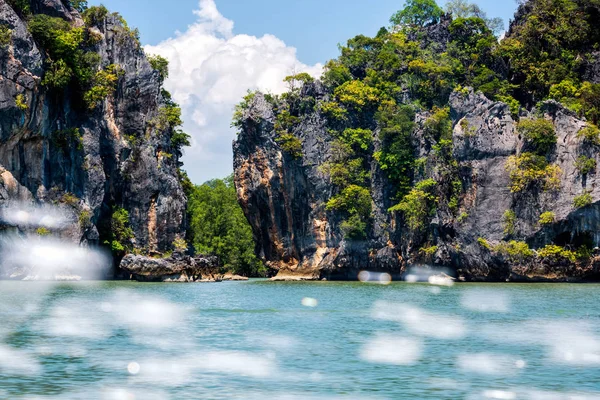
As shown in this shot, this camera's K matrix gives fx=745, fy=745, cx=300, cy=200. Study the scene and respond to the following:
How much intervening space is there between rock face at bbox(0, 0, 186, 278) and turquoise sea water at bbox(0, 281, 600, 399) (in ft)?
75.5

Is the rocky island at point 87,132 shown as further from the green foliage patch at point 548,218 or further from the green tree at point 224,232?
the green foliage patch at point 548,218

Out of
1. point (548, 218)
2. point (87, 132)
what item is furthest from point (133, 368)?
point (87, 132)

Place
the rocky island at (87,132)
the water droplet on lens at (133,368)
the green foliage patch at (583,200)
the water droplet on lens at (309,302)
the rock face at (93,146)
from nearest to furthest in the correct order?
the water droplet on lens at (133,368) < the water droplet on lens at (309,302) < the green foliage patch at (583,200) < the rock face at (93,146) < the rocky island at (87,132)

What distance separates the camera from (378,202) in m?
66.1

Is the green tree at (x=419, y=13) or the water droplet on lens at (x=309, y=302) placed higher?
the green tree at (x=419, y=13)

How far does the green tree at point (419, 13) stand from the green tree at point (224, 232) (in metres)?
28.9

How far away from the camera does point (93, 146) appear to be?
197ft

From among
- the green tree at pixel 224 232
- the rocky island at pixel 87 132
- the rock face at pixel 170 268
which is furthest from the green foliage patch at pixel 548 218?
the green tree at pixel 224 232

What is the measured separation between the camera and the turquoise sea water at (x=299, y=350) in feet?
46.4

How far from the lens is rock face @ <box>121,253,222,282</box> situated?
57406mm

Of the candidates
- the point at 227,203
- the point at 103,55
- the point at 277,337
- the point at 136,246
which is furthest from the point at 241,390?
the point at 227,203

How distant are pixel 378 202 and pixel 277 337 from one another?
148 ft

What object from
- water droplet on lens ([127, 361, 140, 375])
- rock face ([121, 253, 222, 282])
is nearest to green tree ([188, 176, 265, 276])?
rock face ([121, 253, 222, 282])

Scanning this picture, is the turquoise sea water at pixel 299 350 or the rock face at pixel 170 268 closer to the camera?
the turquoise sea water at pixel 299 350
